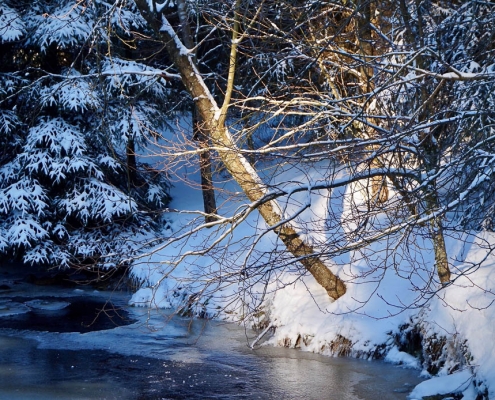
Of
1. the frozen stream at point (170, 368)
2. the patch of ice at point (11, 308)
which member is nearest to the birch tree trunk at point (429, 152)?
the frozen stream at point (170, 368)

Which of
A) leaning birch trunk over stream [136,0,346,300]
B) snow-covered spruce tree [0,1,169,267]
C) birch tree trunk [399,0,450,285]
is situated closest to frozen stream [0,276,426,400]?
leaning birch trunk over stream [136,0,346,300]

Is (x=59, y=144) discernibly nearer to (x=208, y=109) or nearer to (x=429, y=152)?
(x=208, y=109)

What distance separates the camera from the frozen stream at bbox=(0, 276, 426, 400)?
7680mm

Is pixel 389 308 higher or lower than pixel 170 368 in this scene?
higher

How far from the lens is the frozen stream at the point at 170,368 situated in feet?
25.2

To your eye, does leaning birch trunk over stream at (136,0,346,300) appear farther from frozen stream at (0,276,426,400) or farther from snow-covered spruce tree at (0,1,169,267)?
snow-covered spruce tree at (0,1,169,267)

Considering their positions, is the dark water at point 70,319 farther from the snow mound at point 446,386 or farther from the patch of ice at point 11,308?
the snow mound at point 446,386

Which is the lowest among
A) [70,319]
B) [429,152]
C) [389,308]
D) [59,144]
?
[70,319]

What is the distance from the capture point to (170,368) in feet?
28.3

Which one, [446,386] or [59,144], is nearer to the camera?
[446,386]

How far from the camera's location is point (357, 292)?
9.79 meters

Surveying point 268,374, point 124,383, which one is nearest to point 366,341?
point 268,374

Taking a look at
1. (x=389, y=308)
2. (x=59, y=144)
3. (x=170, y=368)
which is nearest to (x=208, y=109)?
(x=170, y=368)

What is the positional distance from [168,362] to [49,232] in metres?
7.00
